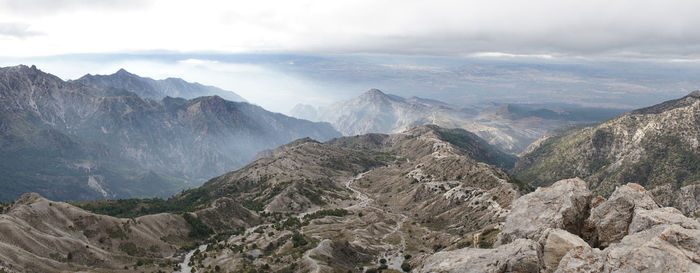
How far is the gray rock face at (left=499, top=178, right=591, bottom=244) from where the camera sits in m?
50.8

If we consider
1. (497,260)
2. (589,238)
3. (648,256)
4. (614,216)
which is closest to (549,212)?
(589,238)

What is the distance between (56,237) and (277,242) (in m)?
78.8

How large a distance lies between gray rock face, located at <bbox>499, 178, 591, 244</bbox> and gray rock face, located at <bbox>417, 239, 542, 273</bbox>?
11.0 m

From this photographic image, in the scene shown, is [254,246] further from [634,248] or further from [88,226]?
[634,248]

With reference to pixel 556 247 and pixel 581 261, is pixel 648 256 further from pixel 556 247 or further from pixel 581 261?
pixel 556 247

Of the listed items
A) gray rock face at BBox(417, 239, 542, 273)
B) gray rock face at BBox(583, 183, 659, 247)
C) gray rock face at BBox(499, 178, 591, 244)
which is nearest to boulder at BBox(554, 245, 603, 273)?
gray rock face at BBox(417, 239, 542, 273)

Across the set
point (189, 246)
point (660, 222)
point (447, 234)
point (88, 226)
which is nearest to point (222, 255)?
point (189, 246)

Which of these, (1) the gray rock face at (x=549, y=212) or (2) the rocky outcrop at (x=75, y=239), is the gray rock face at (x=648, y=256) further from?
(2) the rocky outcrop at (x=75, y=239)

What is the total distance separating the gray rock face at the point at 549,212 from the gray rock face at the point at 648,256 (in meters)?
14.2

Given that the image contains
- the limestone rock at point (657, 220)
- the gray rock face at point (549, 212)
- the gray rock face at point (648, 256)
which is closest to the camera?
the gray rock face at point (648, 256)

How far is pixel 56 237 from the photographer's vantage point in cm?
13562

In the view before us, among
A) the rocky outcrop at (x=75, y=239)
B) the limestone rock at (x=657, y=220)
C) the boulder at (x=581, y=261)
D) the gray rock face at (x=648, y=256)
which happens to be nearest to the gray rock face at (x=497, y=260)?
the boulder at (x=581, y=261)

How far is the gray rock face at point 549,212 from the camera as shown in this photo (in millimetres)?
50750

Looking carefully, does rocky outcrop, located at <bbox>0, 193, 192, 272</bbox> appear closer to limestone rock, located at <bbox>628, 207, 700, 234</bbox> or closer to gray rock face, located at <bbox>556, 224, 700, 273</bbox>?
gray rock face, located at <bbox>556, 224, 700, 273</bbox>
